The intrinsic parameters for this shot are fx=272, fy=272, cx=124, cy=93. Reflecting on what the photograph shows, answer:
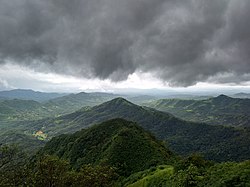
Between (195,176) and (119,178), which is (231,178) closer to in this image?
(195,176)

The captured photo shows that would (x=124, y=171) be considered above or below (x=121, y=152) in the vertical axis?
below

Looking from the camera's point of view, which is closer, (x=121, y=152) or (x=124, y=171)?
(x=124, y=171)

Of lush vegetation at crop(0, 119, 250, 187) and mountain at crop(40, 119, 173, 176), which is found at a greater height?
lush vegetation at crop(0, 119, 250, 187)

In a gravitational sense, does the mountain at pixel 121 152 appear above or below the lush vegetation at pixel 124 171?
below

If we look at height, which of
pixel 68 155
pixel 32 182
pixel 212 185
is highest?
pixel 212 185

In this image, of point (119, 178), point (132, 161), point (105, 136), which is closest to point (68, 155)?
point (105, 136)

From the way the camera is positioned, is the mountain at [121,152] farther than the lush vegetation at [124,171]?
Yes

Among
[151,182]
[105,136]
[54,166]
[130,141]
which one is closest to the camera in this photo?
[54,166]

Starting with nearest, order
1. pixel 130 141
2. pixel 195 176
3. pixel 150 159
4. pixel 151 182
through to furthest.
Answer: pixel 195 176, pixel 151 182, pixel 150 159, pixel 130 141

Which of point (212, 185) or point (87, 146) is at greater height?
point (212, 185)

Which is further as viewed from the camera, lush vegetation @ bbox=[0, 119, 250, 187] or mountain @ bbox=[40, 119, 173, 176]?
mountain @ bbox=[40, 119, 173, 176]

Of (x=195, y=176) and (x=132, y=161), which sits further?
(x=132, y=161)
